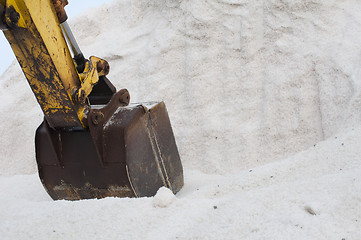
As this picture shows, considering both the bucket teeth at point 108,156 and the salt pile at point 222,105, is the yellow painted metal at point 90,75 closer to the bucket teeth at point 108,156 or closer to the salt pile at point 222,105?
the bucket teeth at point 108,156

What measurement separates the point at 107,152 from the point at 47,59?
662mm

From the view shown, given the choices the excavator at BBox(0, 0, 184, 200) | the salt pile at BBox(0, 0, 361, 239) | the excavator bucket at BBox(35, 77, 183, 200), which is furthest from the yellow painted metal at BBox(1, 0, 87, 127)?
the salt pile at BBox(0, 0, 361, 239)

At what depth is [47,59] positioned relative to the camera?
2.27 meters

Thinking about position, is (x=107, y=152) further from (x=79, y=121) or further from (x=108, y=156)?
(x=79, y=121)

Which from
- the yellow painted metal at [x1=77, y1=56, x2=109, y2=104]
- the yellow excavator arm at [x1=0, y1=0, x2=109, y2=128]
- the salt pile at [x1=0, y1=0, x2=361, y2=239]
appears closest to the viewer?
the salt pile at [x1=0, y1=0, x2=361, y2=239]

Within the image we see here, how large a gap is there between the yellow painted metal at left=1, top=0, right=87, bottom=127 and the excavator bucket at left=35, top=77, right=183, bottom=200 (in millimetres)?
173

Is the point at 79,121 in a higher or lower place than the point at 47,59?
lower

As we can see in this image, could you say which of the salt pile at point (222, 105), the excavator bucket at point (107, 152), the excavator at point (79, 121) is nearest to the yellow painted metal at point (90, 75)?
the excavator at point (79, 121)

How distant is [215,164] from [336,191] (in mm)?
1799

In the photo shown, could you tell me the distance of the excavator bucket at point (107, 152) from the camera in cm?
256

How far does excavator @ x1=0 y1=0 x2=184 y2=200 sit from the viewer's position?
7.38 ft

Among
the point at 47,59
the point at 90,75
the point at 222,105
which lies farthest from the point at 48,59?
the point at 222,105

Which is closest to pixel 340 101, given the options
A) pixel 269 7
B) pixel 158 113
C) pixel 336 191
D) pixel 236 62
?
pixel 236 62

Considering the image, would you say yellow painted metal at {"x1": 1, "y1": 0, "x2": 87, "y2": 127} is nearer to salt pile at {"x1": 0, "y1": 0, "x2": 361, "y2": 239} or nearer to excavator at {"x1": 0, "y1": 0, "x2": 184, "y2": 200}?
excavator at {"x1": 0, "y1": 0, "x2": 184, "y2": 200}
